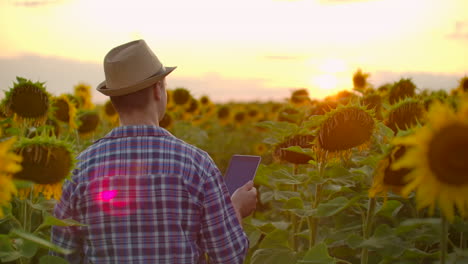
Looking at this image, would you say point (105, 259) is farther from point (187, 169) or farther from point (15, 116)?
point (15, 116)

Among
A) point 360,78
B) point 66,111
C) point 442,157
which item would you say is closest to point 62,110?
point 66,111

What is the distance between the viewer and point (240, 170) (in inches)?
110

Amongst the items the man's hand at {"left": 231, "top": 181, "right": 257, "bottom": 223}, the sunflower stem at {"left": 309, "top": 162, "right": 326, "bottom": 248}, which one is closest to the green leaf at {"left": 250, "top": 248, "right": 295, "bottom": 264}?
the sunflower stem at {"left": 309, "top": 162, "right": 326, "bottom": 248}

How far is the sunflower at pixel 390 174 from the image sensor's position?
78.5 inches

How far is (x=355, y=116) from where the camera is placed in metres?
2.66

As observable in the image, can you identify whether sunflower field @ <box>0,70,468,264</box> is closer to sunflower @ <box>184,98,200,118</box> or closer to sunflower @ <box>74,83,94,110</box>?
sunflower @ <box>74,83,94,110</box>

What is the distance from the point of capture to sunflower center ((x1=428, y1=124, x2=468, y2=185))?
1.57 m

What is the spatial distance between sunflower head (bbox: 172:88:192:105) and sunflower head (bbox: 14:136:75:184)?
6243 mm

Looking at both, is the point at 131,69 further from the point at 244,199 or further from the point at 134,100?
the point at 244,199

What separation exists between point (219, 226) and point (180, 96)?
235 inches

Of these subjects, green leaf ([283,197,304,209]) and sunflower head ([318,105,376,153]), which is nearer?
sunflower head ([318,105,376,153])

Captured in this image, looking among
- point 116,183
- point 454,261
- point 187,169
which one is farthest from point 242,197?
point 454,261

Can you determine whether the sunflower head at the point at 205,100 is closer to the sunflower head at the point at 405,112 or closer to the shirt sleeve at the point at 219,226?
the sunflower head at the point at 405,112

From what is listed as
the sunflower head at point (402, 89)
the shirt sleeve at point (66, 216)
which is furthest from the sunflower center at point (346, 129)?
the sunflower head at point (402, 89)
